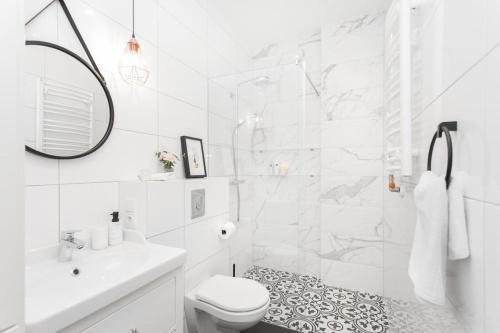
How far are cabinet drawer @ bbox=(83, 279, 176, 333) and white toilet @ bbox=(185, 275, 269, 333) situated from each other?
42 cm

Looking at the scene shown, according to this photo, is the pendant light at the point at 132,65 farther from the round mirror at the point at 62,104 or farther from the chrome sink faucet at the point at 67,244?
the chrome sink faucet at the point at 67,244

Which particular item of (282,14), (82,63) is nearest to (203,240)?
Result: (82,63)

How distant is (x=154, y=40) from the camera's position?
1575 mm

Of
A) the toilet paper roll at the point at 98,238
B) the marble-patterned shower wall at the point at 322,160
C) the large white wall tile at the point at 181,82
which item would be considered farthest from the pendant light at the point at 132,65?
the marble-patterned shower wall at the point at 322,160

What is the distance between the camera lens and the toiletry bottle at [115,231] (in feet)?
3.94

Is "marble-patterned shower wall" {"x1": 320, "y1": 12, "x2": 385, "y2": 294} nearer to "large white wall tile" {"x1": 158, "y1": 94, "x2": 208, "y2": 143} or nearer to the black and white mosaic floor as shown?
the black and white mosaic floor

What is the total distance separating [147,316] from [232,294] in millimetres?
716

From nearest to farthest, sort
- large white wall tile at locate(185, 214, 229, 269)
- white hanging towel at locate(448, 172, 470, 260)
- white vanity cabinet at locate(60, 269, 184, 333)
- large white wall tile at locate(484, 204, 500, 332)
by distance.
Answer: large white wall tile at locate(484, 204, 500, 332)
white hanging towel at locate(448, 172, 470, 260)
white vanity cabinet at locate(60, 269, 184, 333)
large white wall tile at locate(185, 214, 229, 269)

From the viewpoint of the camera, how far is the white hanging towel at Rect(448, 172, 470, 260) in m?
0.53

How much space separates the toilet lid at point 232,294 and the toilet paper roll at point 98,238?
0.69m

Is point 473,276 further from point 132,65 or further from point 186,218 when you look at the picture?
point 132,65

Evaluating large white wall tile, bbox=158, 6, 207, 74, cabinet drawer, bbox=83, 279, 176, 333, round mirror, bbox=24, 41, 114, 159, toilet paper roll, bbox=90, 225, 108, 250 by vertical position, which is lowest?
cabinet drawer, bbox=83, 279, 176, 333

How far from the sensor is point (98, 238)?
1.14m

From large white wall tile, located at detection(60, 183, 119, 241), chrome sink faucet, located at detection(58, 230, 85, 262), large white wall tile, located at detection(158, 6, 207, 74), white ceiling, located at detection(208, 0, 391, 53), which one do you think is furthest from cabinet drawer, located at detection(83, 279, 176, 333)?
white ceiling, located at detection(208, 0, 391, 53)
